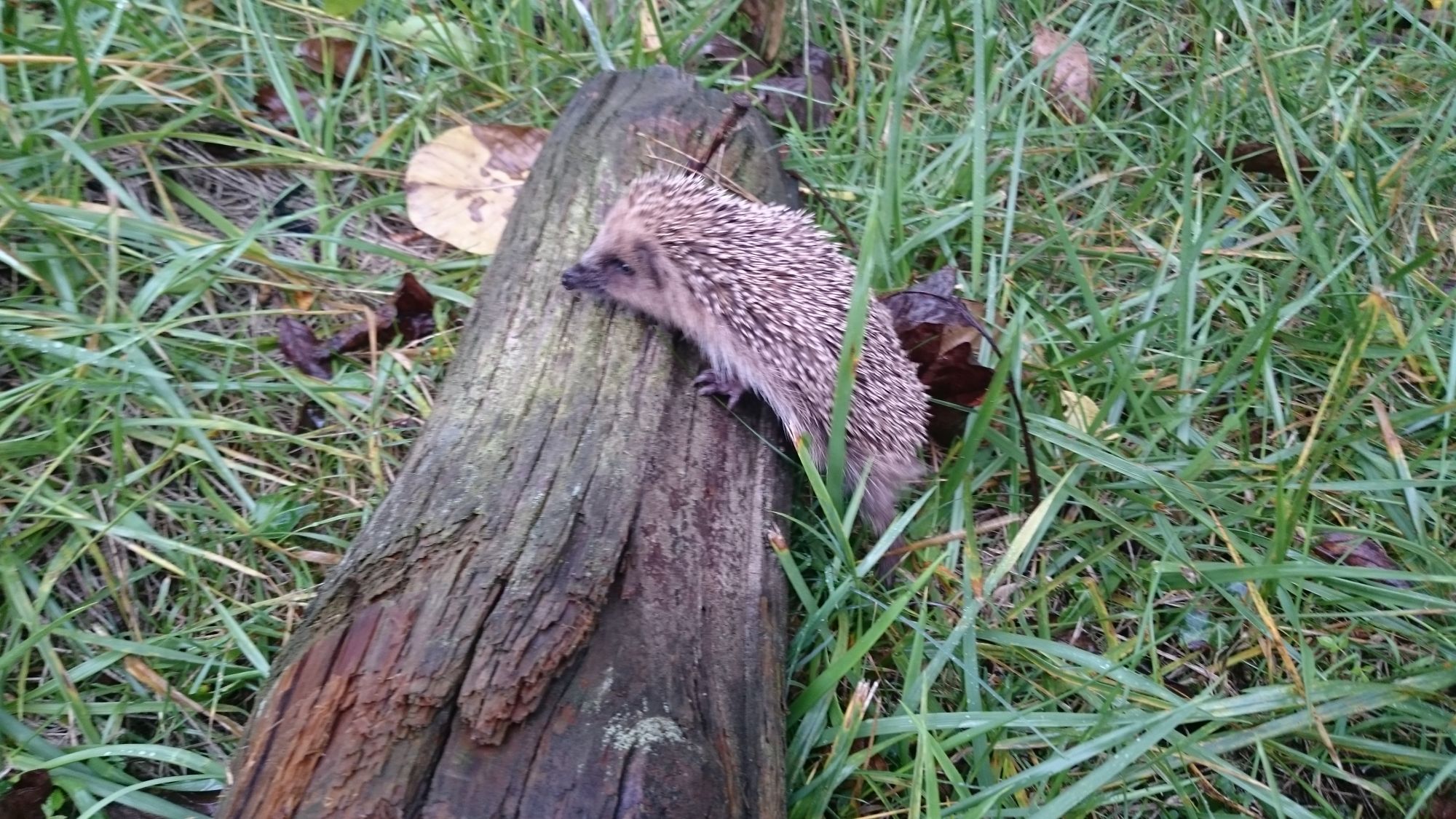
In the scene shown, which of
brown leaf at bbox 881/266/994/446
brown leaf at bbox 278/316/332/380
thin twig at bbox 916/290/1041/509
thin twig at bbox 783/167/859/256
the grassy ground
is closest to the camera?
the grassy ground

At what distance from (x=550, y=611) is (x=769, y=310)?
1.33m

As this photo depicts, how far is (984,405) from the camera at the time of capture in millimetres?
2498

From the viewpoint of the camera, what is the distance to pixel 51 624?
2.44m

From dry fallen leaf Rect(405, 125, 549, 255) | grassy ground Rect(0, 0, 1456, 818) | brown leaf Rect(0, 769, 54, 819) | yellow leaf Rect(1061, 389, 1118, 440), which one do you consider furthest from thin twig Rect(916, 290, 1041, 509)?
brown leaf Rect(0, 769, 54, 819)

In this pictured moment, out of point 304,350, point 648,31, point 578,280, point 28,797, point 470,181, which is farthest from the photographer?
point 648,31

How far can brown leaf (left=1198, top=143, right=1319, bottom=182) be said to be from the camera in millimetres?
3982

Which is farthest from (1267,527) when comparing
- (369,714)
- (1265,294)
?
(369,714)

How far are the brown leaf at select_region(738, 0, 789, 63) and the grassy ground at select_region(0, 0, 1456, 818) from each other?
0.57 feet

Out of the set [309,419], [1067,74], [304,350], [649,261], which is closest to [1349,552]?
[649,261]

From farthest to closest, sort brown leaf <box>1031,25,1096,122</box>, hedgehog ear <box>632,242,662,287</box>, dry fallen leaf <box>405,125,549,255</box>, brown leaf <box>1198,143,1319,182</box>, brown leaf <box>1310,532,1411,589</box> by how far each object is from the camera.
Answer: brown leaf <box>1031,25,1096,122</box> < brown leaf <box>1198,143,1319,182</box> < dry fallen leaf <box>405,125,549,255</box> < hedgehog ear <box>632,242,662,287</box> < brown leaf <box>1310,532,1411,589</box>

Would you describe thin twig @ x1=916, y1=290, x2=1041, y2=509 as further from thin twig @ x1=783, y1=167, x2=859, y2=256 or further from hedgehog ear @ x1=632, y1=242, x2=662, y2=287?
hedgehog ear @ x1=632, y1=242, x2=662, y2=287

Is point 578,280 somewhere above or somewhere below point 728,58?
below

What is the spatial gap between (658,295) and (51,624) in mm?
1895

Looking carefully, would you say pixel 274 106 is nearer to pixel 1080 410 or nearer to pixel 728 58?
pixel 728 58
